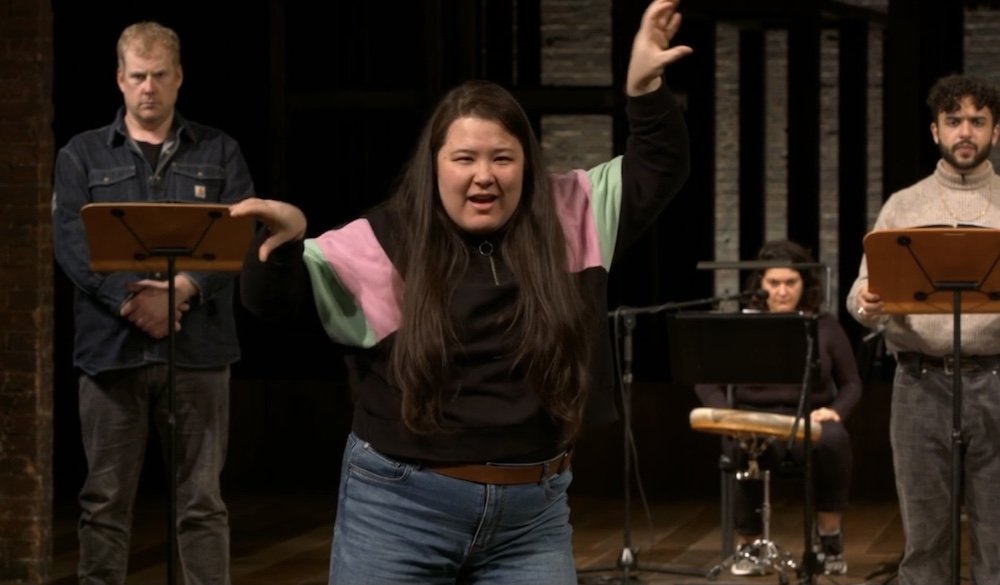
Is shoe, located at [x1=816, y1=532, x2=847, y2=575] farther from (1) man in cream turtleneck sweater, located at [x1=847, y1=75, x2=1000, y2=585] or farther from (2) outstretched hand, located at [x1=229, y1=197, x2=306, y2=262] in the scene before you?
(2) outstretched hand, located at [x1=229, y1=197, x2=306, y2=262]

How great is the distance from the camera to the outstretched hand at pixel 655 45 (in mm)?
2891

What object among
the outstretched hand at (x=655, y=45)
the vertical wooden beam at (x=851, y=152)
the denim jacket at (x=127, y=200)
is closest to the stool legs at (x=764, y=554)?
the vertical wooden beam at (x=851, y=152)

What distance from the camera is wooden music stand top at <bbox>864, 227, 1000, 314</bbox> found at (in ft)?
15.7

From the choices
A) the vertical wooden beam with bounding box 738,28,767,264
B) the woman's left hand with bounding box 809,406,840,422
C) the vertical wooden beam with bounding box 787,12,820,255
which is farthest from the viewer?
the vertical wooden beam with bounding box 738,28,767,264

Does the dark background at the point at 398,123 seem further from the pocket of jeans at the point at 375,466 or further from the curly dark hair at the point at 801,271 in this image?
the pocket of jeans at the point at 375,466

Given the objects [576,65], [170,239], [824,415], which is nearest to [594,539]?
[824,415]

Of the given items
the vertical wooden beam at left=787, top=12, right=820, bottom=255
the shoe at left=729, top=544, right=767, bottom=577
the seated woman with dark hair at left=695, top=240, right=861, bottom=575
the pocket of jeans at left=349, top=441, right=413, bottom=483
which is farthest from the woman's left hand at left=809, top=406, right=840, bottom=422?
the pocket of jeans at left=349, top=441, right=413, bottom=483

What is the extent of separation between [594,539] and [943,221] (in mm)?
3063

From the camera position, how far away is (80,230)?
5.11 meters

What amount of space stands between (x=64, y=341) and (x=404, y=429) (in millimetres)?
6502

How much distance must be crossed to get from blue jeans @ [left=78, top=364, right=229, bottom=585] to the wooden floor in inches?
59.1

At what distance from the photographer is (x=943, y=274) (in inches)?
190

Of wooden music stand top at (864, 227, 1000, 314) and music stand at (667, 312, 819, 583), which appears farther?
music stand at (667, 312, 819, 583)

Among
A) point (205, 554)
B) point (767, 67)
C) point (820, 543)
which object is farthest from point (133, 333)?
point (767, 67)
